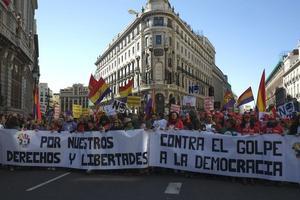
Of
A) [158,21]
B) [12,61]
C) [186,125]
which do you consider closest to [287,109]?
[186,125]

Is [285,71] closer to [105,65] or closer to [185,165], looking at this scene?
[105,65]

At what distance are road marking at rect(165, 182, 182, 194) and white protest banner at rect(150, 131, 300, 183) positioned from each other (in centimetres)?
162

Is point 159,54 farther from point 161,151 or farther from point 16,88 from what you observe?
point 161,151

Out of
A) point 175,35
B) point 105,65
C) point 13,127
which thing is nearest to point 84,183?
point 13,127

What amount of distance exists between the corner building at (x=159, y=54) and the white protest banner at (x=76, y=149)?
59.0 metres

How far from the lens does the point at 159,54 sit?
80.3 m

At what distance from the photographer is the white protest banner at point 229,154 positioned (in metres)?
11.3

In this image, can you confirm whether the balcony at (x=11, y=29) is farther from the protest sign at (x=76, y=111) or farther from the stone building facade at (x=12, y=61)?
the protest sign at (x=76, y=111)

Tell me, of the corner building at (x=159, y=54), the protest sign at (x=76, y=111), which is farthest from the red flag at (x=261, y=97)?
the corner building at (x=159, y=54)

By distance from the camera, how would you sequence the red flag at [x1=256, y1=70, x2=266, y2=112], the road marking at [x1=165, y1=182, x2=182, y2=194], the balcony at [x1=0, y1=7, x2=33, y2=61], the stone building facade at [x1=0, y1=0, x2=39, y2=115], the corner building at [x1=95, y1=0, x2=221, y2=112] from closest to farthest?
the road marking at [x1=165, y1=182, x2=182, y2=194] < the red flag at [x1=256, y1=70, x2=266, y2=112] < the stone building facade at [x1=0, y1=0, x2=39, y2=115] < the balcony at [x1=0, y1=7, x2=33, y2=61] < the corner building at [x1=95, y1=0, x2=221, y2=112]

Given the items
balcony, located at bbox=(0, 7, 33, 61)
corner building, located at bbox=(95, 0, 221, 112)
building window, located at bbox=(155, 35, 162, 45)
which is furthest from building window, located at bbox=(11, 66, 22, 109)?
building window, located at bbox=(155, 35, 162, 45)

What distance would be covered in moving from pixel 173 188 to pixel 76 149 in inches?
164

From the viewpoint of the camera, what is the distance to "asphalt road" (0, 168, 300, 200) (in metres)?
9.23

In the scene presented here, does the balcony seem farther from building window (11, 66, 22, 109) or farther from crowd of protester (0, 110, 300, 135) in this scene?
crowd of protester (0, 110, 300, 135)
